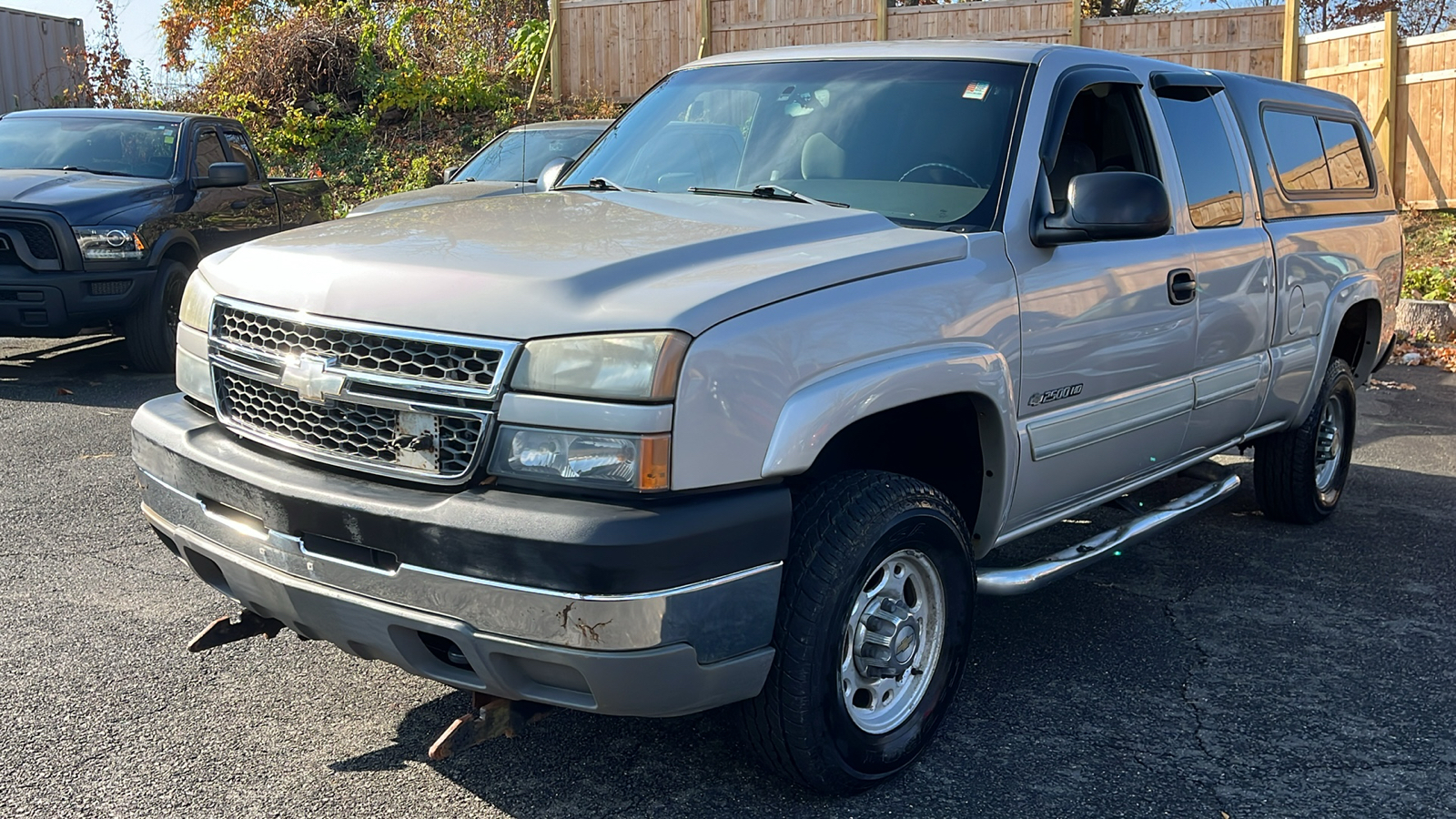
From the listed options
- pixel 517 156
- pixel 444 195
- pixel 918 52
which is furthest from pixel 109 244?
pixel 918 52

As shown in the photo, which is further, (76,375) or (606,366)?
(76,375)

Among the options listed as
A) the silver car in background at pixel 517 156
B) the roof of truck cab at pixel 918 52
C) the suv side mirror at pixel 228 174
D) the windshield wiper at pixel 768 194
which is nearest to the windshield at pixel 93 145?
the suv side mirror at pixel 228 174

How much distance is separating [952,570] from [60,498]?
4228 millimetres

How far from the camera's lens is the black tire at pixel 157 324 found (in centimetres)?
862

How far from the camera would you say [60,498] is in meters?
5.70

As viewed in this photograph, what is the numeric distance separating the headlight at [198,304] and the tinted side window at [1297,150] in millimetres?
4027

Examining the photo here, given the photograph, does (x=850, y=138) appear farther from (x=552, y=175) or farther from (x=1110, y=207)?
(x=552, y=175)

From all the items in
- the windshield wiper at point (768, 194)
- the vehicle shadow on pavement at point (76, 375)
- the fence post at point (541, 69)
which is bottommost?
the vehicle shadow on pavement at point (76, 375)

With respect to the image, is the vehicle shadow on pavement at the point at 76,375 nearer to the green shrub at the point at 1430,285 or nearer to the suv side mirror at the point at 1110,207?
the suv side mirror at the point at 1110,207

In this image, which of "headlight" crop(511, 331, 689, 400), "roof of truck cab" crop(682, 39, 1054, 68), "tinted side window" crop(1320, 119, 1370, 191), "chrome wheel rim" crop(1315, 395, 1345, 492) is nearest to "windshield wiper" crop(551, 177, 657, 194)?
"roof of truck cab" crop(682, 39, 1054, 68)

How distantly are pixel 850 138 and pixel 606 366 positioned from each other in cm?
168

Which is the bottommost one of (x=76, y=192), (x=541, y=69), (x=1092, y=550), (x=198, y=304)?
(x=1092, y=550)

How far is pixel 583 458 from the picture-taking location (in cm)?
266

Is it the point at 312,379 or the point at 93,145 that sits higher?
the point at 93,145
